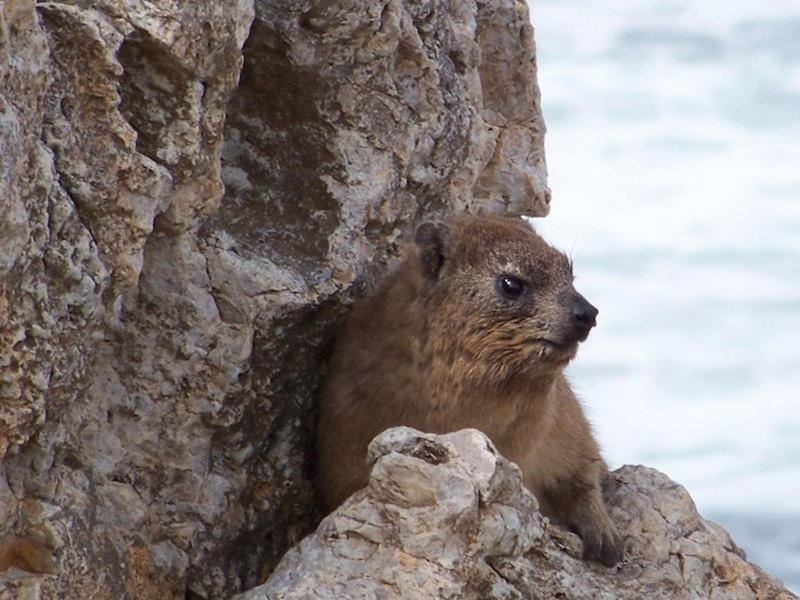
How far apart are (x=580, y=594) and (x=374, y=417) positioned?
1.29 metres

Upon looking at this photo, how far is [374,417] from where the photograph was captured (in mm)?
7246

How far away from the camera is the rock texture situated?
18.1ft

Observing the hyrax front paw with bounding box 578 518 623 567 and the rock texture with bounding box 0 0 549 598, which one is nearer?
the rock texture with bounding box 0 0 549 598

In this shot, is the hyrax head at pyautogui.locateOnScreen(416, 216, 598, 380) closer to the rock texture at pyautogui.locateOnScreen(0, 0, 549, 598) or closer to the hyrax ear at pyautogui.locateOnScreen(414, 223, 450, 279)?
the hyrax ear at pyautogui.locateOnScreen(414, 223, 450, 279)

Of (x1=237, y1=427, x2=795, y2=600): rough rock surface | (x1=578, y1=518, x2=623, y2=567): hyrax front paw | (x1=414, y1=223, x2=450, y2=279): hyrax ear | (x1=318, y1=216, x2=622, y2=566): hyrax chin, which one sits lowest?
(x1=237, y1=427, x2=795, y2=600): rough rock surface

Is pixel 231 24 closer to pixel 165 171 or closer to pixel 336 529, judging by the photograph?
pixel 165 171

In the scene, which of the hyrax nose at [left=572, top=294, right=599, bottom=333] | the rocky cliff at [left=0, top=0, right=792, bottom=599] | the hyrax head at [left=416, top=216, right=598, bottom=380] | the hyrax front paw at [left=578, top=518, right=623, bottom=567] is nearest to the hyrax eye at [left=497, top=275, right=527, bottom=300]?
the hyrax head at [left=416, top=216, right=598, bottom=380]

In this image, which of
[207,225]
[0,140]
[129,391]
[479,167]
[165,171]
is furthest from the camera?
[479,167]

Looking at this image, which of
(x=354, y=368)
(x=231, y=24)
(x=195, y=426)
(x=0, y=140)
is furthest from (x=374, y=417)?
(x=0, y=140)

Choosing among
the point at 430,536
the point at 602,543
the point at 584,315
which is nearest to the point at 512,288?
the point at 584,315

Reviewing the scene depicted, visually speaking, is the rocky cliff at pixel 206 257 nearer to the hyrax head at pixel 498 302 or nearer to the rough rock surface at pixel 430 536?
the rough rock surface at pixel 430 536

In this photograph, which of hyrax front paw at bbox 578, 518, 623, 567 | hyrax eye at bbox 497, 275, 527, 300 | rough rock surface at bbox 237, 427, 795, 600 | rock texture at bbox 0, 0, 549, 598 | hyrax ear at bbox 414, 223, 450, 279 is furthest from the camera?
hyrax ear at bbox 414, 223, 450, 279

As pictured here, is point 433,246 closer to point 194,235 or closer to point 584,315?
point 584,315

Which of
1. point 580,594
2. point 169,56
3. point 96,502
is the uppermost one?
point 169,56
